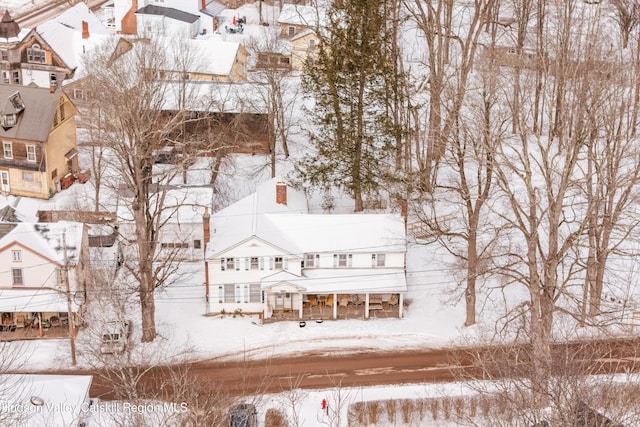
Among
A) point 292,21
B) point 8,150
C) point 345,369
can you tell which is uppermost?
point 292,21

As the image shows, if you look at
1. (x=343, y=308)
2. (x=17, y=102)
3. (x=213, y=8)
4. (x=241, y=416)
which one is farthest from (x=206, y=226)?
(x=213, y=8)

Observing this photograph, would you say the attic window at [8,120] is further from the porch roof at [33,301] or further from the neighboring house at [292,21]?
the neighboring house at [292,21]

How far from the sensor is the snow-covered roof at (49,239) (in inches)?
1743

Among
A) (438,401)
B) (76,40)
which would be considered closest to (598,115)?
(438,401)

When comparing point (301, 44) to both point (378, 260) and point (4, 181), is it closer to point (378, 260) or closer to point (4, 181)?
point (4, 181)

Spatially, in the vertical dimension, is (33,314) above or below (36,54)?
below

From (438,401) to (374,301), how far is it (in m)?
8.95

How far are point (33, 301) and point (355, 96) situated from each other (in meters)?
19.9

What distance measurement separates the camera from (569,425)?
24.7 m

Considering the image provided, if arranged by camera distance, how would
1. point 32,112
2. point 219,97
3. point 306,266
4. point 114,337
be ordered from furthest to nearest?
point 219,97, point 32,112, point 306,266, point 114,337

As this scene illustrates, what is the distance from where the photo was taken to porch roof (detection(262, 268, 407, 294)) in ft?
148

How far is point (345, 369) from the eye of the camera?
4088cm

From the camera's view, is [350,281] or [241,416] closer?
[241,416]

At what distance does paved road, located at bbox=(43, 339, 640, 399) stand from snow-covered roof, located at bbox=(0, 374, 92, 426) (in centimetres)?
278
